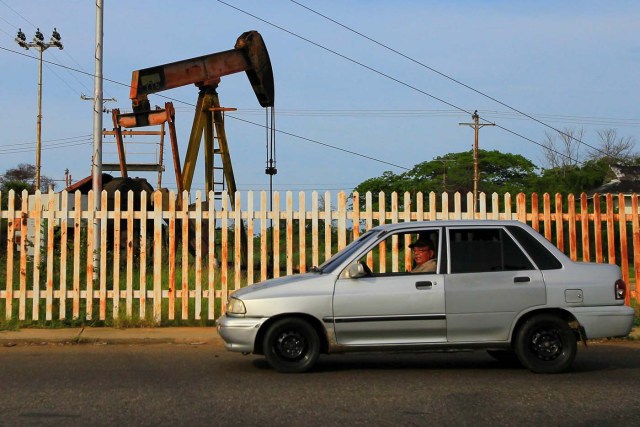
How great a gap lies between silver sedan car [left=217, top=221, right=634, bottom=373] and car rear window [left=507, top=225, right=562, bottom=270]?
0.01m

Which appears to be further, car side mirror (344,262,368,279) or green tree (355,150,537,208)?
green tree (355,150,537,208)

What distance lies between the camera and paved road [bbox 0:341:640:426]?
21.2 feet

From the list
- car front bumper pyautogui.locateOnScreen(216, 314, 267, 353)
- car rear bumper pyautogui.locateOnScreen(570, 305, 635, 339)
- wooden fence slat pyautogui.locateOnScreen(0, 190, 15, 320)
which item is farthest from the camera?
wooden fence slat pyautogui.locateOnScreen(0, 190, 15, 320)

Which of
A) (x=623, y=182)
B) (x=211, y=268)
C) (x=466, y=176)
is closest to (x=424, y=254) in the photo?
(x=211, y=268)

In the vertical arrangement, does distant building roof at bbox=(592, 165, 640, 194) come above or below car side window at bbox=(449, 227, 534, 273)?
above

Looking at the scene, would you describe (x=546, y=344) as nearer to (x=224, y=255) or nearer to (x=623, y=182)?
(x=224, y=255)

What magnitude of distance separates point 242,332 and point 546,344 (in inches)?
128

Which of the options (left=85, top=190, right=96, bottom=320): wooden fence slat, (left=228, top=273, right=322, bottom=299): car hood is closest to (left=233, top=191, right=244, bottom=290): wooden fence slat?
(left=85, top=190, right=96, bottom=320): wooden fence slat

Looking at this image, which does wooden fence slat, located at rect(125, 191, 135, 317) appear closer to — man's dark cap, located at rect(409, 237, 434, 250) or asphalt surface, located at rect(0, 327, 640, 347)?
asphalt surface, located at rect(0, 327, 640, 347)

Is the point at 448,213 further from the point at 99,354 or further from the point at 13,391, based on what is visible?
the point at 13,391

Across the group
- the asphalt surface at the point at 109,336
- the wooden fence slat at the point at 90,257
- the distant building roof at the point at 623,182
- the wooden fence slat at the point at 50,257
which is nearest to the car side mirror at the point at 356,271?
the asphalt surface at the point at 109,336

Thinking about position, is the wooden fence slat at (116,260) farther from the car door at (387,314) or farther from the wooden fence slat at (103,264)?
the car door at (387,314)

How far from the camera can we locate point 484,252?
865cm

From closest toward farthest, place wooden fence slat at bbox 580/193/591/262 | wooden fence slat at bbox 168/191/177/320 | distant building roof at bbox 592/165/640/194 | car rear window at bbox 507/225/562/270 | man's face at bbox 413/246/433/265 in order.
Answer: car rear window at bbox 507/225/562/270 → man's face at bbox 413/246/433/265 → wooden fence slat at bbox 168/191/177/320 → wooden fence slat at bbox 580/193/591/262 → distant building roof at bbox 592/165/640/194
